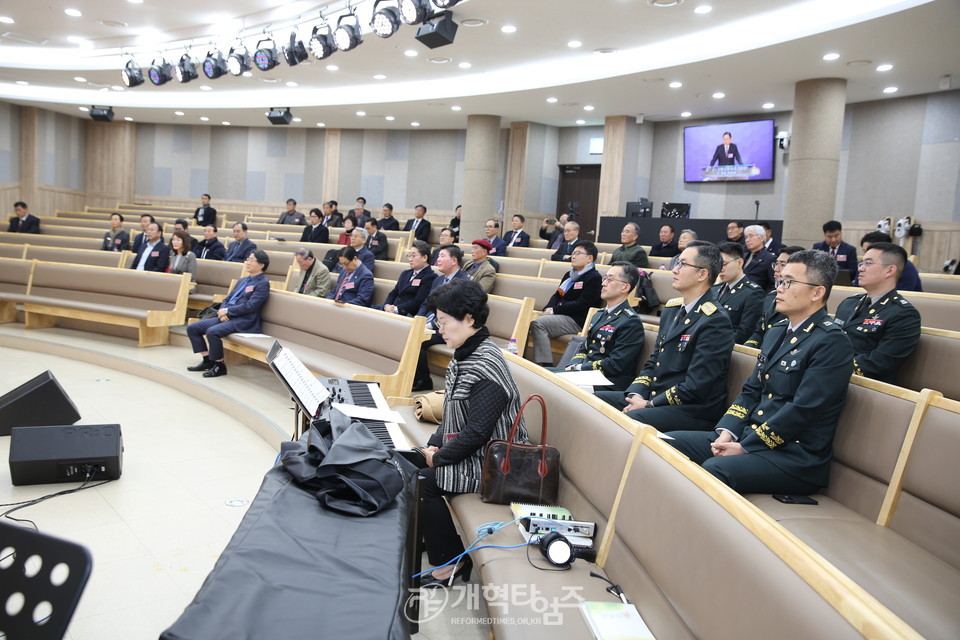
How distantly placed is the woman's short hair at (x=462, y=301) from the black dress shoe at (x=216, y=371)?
11.9ft

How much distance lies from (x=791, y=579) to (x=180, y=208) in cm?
1885

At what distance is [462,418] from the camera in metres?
2.50

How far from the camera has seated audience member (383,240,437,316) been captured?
5.69m

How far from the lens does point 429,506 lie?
2.39 metres

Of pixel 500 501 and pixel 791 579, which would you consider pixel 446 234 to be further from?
pixel 791 579

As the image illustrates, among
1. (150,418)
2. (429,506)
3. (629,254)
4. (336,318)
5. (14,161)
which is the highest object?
(14,161)

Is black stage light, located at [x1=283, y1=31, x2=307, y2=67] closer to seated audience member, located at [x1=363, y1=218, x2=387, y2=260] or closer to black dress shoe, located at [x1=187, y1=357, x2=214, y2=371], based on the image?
seated audience member, located at [x1=363, y1=218, x2=387, y2=260]

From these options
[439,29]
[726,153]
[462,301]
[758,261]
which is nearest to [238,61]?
[439,29]

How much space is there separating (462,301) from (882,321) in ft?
6.24

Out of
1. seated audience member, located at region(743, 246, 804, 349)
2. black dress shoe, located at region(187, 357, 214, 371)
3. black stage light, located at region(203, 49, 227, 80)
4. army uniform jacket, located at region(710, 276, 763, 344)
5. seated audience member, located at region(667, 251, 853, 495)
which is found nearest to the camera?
seated audience member, located at region(667, 251, 853, 495)

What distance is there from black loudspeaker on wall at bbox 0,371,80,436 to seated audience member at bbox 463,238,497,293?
3.07m

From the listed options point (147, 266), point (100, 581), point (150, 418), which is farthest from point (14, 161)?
point (100, 581)

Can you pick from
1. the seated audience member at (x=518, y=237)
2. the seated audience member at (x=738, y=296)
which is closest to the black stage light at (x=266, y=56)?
the seated audience member at (x=518, y=237)

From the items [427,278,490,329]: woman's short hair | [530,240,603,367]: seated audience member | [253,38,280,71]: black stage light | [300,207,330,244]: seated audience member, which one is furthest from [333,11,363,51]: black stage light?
[427,278,490,329]: woman's short hair
